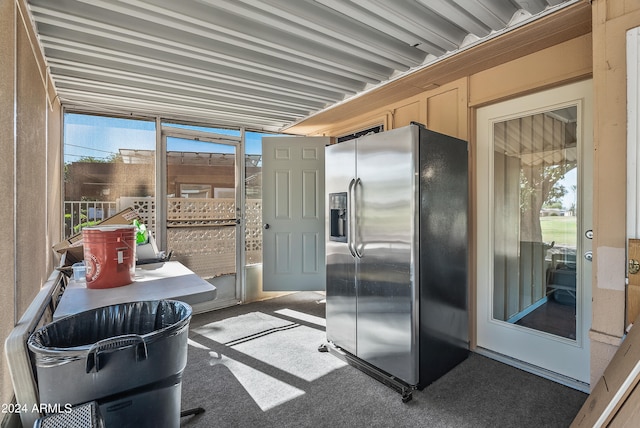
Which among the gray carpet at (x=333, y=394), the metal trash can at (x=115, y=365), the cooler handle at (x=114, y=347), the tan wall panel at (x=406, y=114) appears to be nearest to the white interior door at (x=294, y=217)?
the tan wall panel at (x=406, y=114)

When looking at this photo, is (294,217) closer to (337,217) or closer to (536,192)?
(337,217)

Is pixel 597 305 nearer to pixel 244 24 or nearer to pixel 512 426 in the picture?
pixel 512 426

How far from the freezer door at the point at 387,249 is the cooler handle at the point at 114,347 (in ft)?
5.42

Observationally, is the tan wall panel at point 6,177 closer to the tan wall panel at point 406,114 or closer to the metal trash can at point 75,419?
the metal trash can at point 75,419

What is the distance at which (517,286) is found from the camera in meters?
2.62

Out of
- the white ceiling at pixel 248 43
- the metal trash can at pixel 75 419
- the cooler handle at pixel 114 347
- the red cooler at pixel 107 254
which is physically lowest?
the metal trash can at pixel 75 419

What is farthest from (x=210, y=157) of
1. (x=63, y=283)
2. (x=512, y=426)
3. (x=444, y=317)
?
(x=512, y=426)

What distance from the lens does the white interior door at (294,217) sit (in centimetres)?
406

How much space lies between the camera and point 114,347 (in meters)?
1.07

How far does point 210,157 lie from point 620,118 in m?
3.88

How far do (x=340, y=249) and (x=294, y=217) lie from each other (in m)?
1.49

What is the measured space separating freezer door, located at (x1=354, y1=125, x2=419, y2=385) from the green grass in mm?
1141

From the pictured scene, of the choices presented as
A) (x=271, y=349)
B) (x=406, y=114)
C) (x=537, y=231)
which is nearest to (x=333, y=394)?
(x=271, y=349)

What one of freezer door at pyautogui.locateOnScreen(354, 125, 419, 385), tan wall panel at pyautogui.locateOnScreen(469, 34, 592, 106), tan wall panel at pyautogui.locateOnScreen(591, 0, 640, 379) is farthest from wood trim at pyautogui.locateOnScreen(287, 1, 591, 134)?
freezer door at pyautogui.locateOnScreen(354, 125, 419, 385)
